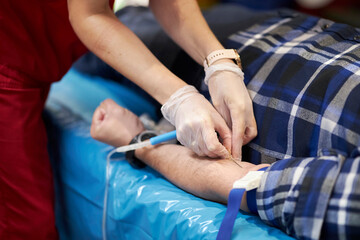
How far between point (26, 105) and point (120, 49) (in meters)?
0.37

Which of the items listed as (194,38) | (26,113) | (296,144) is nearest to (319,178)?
(296,144)

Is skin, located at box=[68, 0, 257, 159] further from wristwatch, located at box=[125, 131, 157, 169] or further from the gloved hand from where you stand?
wristwatch, located at box=[125, 131, 157, 169]

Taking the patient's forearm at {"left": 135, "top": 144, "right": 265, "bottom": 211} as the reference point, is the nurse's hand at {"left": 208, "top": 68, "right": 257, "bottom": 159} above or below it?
above

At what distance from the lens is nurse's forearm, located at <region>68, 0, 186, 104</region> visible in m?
1.18

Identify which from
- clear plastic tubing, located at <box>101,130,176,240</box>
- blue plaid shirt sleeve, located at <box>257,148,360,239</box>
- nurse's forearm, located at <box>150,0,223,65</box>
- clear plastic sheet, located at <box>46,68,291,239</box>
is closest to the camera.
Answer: blue plaid shirt sleeve, located at <box>257,148,360,239</box>

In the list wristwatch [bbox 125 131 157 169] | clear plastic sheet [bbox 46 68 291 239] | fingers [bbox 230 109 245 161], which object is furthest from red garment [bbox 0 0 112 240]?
fingers [bbox 230 109 245 161]

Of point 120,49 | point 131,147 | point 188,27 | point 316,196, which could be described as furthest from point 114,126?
point 316,196

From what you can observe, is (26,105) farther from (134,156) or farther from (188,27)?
(188,27)

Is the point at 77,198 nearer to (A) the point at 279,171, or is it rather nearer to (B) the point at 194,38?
(B) the point at 194,38

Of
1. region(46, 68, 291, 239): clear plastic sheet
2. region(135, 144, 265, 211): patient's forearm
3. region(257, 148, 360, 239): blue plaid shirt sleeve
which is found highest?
region(257, 148, 360, 239): blue plaid shirt sleeve

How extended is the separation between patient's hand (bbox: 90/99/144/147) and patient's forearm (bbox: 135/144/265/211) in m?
0.07

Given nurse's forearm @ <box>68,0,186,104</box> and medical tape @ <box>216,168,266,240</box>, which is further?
nurse's forearm @ <box>68,0,186,104</box>

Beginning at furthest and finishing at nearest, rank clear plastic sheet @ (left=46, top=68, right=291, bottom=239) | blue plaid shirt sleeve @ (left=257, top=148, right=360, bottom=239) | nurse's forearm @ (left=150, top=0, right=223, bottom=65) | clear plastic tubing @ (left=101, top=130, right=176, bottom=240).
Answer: nurse's forearm @ (left=150, top=0, right=223, bottom=65), clear plastic tubing @ (left=101, top=130, right=176, bottom=240), clear plastic sheet @ (left=46, top=68, right=291, bottom=239), blue plaid shirt sleeve @ (left=257, top=148, right=360, bottom=239)

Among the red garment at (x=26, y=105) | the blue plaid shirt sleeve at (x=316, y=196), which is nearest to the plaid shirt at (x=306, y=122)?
the blue plaid shirt sleeve at (x=316, y=196)
